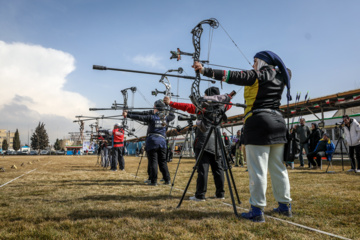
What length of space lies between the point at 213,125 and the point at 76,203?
2.49 m

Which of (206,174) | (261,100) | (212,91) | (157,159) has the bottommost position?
(206,174)

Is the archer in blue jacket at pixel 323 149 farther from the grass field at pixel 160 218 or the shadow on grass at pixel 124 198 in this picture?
the shadow on grass at pixel 124 198

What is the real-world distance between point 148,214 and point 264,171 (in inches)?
62.0

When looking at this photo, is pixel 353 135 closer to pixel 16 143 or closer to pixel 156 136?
pixel 156 136

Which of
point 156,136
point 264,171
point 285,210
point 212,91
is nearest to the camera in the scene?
point 264,171

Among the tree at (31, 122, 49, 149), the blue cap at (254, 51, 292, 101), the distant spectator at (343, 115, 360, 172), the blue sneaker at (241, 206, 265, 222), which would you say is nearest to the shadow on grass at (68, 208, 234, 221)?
the blue sneaker at (241, 206, 265, 222)

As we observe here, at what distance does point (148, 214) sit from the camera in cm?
328

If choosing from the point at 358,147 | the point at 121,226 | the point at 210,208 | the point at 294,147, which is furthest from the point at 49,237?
the point at 358,147

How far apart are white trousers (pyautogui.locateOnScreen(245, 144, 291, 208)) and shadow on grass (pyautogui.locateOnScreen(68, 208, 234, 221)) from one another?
1.55 feet

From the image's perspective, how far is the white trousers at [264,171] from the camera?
9.85 ft

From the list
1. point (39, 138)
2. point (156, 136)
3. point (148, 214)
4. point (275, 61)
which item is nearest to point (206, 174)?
point (148, 214)

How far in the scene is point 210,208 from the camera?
11.8ft

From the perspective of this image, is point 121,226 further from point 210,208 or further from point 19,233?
point 210,208

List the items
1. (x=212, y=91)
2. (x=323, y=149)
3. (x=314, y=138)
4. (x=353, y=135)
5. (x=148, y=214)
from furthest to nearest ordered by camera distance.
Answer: (x=314, y=138) → (x=323, y=149) → (x=353, y=135) → (x=212, y=91) → (x=148, y=214)
